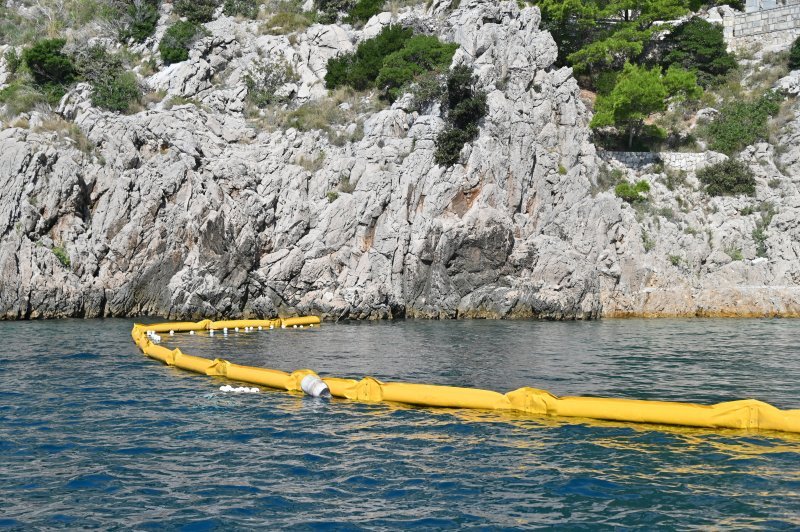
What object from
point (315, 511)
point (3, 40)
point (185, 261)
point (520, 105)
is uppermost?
point (3, 40)

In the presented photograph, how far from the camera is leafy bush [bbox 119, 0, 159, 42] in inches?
2462

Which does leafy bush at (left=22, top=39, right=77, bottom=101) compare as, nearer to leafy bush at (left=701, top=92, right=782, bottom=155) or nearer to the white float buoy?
the white float buoy

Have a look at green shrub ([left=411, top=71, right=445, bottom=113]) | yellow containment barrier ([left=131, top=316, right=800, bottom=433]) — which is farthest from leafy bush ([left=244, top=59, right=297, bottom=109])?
yellow containment barrier ([left=131, top=316, right=800, bottom=433])

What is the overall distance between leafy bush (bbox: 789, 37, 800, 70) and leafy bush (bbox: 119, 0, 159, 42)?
53.6m

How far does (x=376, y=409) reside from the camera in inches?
662

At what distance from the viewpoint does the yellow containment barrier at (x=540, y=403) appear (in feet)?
47.0

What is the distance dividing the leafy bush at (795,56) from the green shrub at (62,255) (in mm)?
57139

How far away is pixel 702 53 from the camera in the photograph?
61500mm

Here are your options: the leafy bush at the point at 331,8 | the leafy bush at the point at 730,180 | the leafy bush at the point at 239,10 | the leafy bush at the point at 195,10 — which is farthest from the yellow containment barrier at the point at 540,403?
the leafy bush at the point at 239,10

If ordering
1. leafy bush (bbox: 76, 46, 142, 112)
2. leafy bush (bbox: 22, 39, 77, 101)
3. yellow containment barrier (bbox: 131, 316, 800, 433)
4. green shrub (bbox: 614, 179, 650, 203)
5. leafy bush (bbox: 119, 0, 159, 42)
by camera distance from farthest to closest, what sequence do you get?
1. leafy bush (bbox: 119, 0, 159, 42)
2. leafy bush (bbox: 22, 39, 77, 101)
3. leafy bush (bbox: 76, 46, 142, 112)
4. green shrub (bbox: 614, 179, 650, 203)
5. yellow containment barrier (bbox: 131, 316, 800, 433)

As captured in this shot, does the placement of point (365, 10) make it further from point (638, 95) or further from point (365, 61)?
point (638, 95)

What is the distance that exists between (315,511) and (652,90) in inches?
1951

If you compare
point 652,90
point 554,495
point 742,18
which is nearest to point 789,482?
point 554,495

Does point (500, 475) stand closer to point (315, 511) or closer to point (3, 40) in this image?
point (315, 511)
